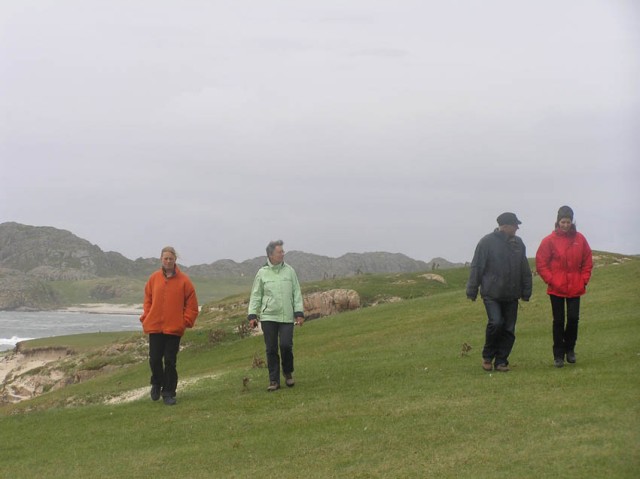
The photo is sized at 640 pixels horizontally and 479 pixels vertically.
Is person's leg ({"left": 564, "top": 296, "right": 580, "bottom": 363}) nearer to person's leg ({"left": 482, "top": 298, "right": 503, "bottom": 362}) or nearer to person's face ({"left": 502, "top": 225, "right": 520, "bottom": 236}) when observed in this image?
person's leg ({"left": 482, "top": 298, "right": 503, "bottom": 362})

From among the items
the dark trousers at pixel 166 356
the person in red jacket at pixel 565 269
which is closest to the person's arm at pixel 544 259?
the person in red jacket at pixel 565 269

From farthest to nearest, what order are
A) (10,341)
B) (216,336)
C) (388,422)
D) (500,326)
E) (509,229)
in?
(10,341)
(216,336)
(509,229)
(500,326)
(388,422)

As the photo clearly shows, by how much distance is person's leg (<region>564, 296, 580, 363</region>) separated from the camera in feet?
48.3

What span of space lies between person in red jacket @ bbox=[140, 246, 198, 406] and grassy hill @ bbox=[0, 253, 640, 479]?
99cm

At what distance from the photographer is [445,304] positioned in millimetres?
31891

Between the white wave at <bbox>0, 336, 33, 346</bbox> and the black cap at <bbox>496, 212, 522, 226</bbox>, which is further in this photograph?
the white wave at <bbox>0, 336, 33, 346</bbox>

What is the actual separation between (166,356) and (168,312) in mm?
1045

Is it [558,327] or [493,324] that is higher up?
[493,324]

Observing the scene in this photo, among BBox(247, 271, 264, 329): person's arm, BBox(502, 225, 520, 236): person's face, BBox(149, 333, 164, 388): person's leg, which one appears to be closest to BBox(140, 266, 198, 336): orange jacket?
BBox(149, 333, 164, 388): person's leg

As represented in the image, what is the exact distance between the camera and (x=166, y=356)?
15.9 metres

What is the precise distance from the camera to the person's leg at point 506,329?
587 inches

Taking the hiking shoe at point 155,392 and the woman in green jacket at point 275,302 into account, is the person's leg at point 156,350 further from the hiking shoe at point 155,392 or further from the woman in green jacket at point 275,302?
the woman in green jacket at point 275,302

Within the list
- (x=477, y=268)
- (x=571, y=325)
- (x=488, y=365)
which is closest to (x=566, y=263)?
(x=571, y=325)

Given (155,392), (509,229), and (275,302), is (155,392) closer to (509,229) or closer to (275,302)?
(275,302)
